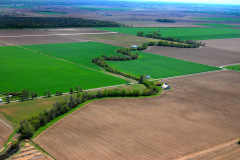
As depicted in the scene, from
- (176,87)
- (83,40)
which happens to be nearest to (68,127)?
(176,87)

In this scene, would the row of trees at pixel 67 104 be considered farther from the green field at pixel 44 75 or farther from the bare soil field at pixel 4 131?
the green field at pixel 44 75

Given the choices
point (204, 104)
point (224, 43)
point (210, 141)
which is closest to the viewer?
point (210, 141)

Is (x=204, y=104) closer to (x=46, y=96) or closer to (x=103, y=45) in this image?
(x=46, y=96)

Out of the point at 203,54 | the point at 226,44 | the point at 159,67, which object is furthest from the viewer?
the point at 226,44

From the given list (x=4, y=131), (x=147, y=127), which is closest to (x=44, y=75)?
(x=4, y=131)

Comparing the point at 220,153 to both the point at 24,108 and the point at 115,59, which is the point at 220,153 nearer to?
the point at 24,108

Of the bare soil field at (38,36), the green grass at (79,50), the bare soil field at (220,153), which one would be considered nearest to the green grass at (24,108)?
the bare soil field at (220,153)
